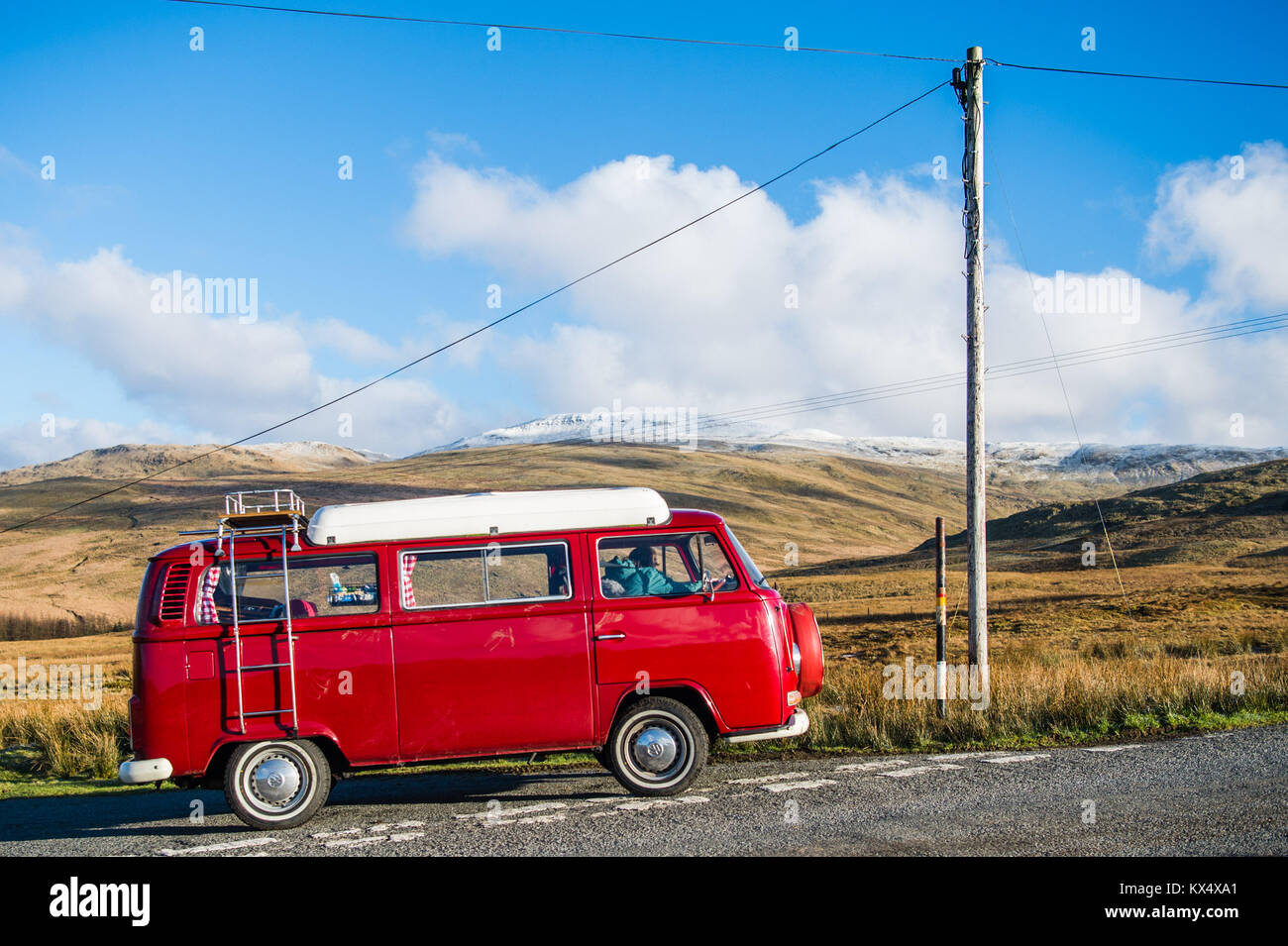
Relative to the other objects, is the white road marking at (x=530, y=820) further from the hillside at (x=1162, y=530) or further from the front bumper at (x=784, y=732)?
the hillside at (x=1162, y=530)

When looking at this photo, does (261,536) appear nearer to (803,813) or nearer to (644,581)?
(644,581)

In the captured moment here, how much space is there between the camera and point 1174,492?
3044 inches

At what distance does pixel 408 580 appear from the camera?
791 cm

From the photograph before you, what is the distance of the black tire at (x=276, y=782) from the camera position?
303 inches

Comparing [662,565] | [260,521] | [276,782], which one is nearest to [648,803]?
[662,565]

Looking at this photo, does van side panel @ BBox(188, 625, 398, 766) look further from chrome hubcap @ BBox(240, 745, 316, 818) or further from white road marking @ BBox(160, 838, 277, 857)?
white road marking @ BBox(160, 838, 277, 857)

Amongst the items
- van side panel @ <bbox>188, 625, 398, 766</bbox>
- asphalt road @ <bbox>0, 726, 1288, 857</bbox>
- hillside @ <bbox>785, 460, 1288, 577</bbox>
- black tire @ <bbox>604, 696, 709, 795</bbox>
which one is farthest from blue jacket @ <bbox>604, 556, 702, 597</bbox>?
hillside @ <bbox>785, 460, 1288, 577</bbox>

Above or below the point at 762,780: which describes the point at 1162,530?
below

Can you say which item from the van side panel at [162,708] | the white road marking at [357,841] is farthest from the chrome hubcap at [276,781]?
the white road marking at [357,841]

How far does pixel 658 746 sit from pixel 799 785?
1335mm
